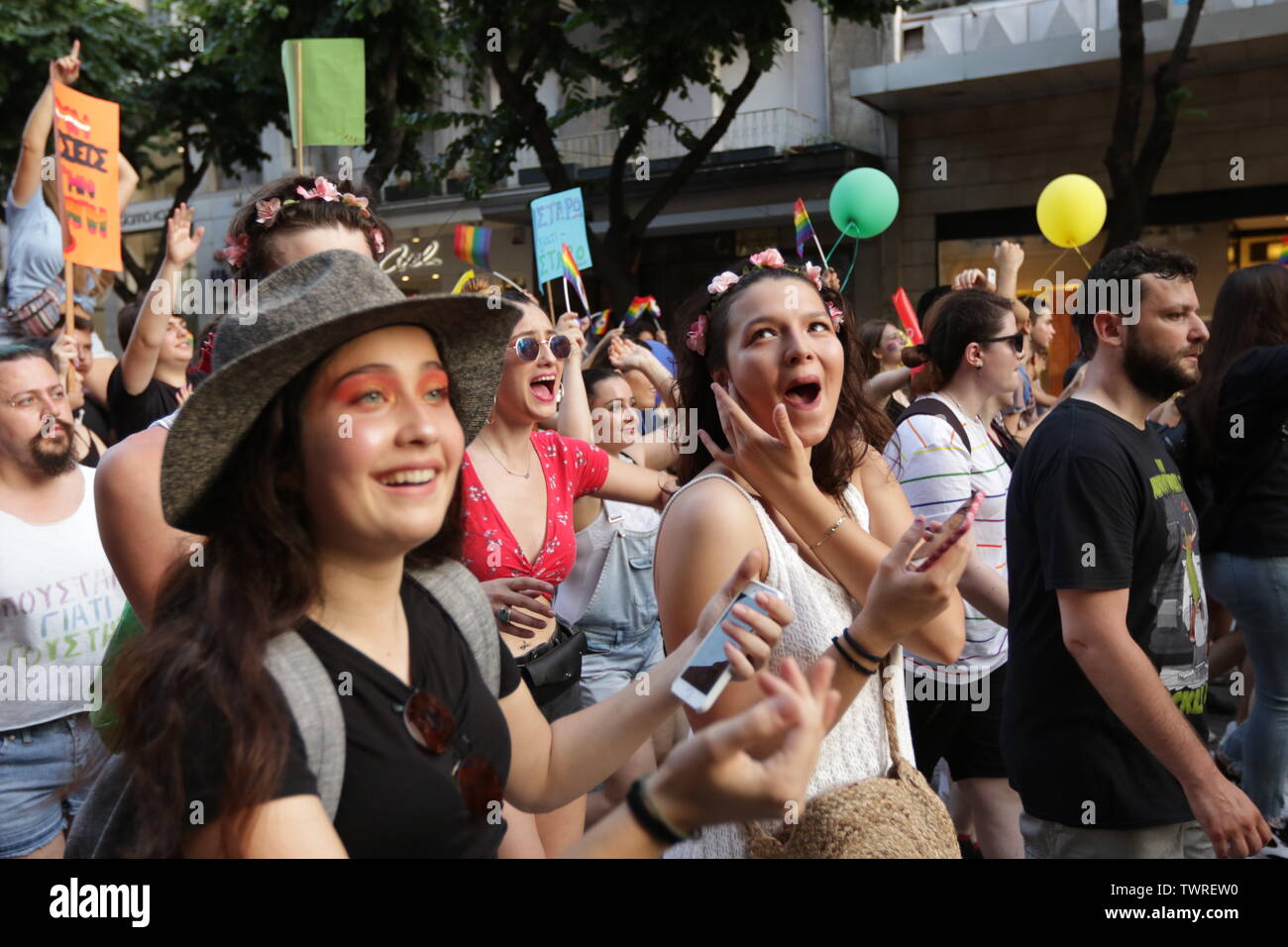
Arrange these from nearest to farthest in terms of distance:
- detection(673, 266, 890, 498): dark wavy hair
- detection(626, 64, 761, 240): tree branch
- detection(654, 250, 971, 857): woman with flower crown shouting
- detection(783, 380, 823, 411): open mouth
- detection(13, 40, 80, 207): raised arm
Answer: detection(654, 250, 971, 857): woman with flower crown shouting < detection(783, 380, 823, 411): open mouth < detection(673, 266, 890, 498): dark wavy hair < detection(13, 40, 80, 207): raised arm < detection(626, 64, 761, 240): tree branch

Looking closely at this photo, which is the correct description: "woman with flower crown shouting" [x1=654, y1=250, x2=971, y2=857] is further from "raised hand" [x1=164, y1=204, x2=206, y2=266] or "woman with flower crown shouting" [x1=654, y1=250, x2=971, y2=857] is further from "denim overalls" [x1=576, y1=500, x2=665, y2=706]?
"raised hand" [x1=164, y1=204, x2=206, y2=266]

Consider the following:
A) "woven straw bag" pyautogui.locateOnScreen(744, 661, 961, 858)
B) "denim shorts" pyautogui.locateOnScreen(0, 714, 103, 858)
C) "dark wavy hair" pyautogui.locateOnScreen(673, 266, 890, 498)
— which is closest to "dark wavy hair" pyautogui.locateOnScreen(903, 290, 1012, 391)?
"dark wavy hair" pyautogui.locateOnScreen(673, 266, 890, 498)

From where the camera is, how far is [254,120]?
1733 centimetres

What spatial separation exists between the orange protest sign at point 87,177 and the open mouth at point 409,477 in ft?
15.1

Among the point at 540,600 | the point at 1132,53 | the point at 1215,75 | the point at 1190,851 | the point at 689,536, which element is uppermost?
the point at 1215,75

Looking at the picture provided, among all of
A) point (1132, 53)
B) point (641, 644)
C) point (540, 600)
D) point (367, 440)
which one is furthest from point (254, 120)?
point (367, 440)

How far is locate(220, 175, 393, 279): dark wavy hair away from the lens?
266 cm

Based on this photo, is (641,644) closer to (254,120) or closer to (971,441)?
(971,441)

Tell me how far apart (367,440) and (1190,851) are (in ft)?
8.06

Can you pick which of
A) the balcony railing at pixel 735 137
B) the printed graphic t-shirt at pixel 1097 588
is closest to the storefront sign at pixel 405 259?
the printed graphic t-shirt at pixel 1097 588

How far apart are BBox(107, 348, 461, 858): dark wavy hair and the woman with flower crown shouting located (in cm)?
84

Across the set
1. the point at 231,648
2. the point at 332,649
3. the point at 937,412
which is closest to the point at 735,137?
the point at 937,412

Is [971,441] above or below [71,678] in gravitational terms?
above
